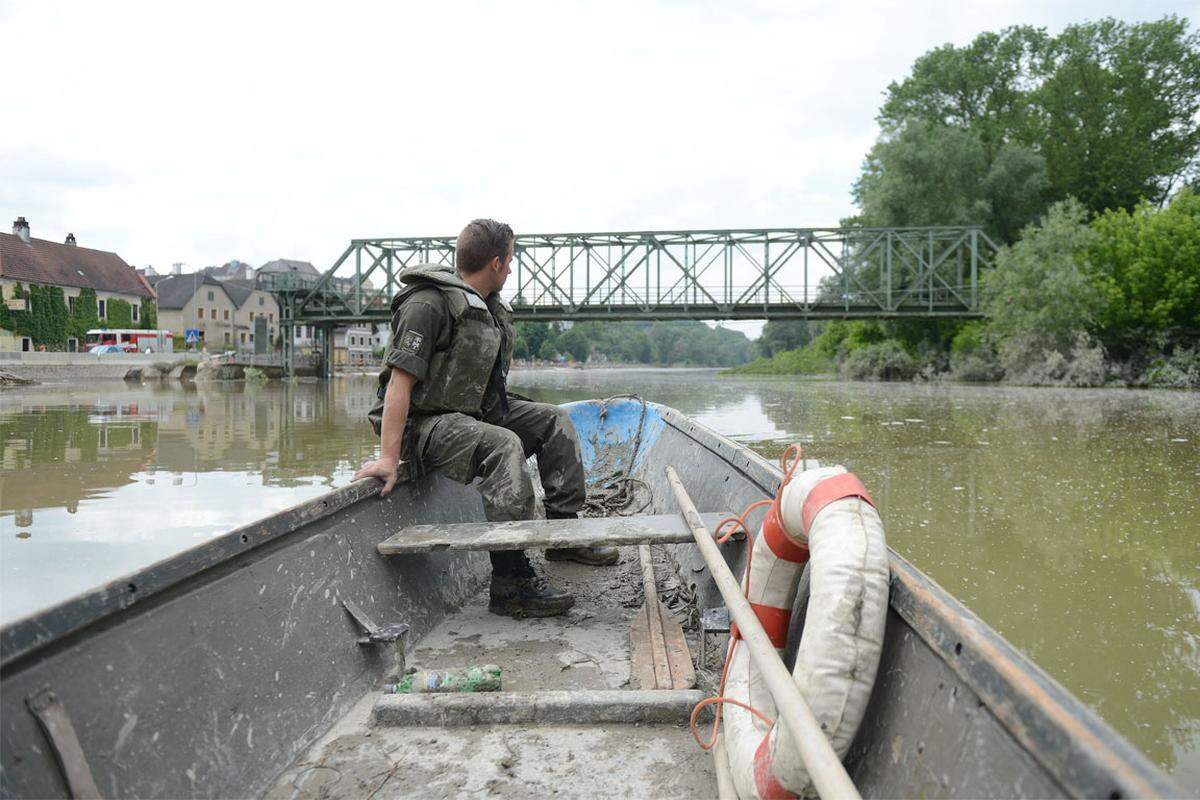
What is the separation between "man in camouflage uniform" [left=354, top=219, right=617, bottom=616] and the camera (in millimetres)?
3059

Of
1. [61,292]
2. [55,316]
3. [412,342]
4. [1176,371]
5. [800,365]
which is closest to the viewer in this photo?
[412,342]

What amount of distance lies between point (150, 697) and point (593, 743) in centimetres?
107

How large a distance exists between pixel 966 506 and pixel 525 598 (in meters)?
4.54

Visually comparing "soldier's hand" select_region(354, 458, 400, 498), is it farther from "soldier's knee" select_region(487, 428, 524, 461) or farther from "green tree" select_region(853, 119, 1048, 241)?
"green tree" select_region(853, 119, 1048, 241)

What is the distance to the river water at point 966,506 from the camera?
3.33 m

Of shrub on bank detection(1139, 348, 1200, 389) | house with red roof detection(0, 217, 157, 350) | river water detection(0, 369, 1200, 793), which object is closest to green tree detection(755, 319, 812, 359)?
shrub on bank detection(1139, 348, 1200, 389)

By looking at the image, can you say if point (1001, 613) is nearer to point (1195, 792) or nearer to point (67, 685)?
point (1195, 792)

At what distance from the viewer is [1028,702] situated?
1.12 metres

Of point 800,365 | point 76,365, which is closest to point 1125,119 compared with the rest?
point 800,365

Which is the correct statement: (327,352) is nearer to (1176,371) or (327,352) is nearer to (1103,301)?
(1103,301)

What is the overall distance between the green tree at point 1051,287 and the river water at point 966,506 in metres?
11.8

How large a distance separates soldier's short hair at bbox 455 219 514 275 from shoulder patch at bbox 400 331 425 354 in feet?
1.66

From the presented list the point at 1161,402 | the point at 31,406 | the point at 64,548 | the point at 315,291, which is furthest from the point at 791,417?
the point at 315,291

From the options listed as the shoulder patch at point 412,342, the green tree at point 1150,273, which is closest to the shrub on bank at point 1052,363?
the green tree at point 1150,273
